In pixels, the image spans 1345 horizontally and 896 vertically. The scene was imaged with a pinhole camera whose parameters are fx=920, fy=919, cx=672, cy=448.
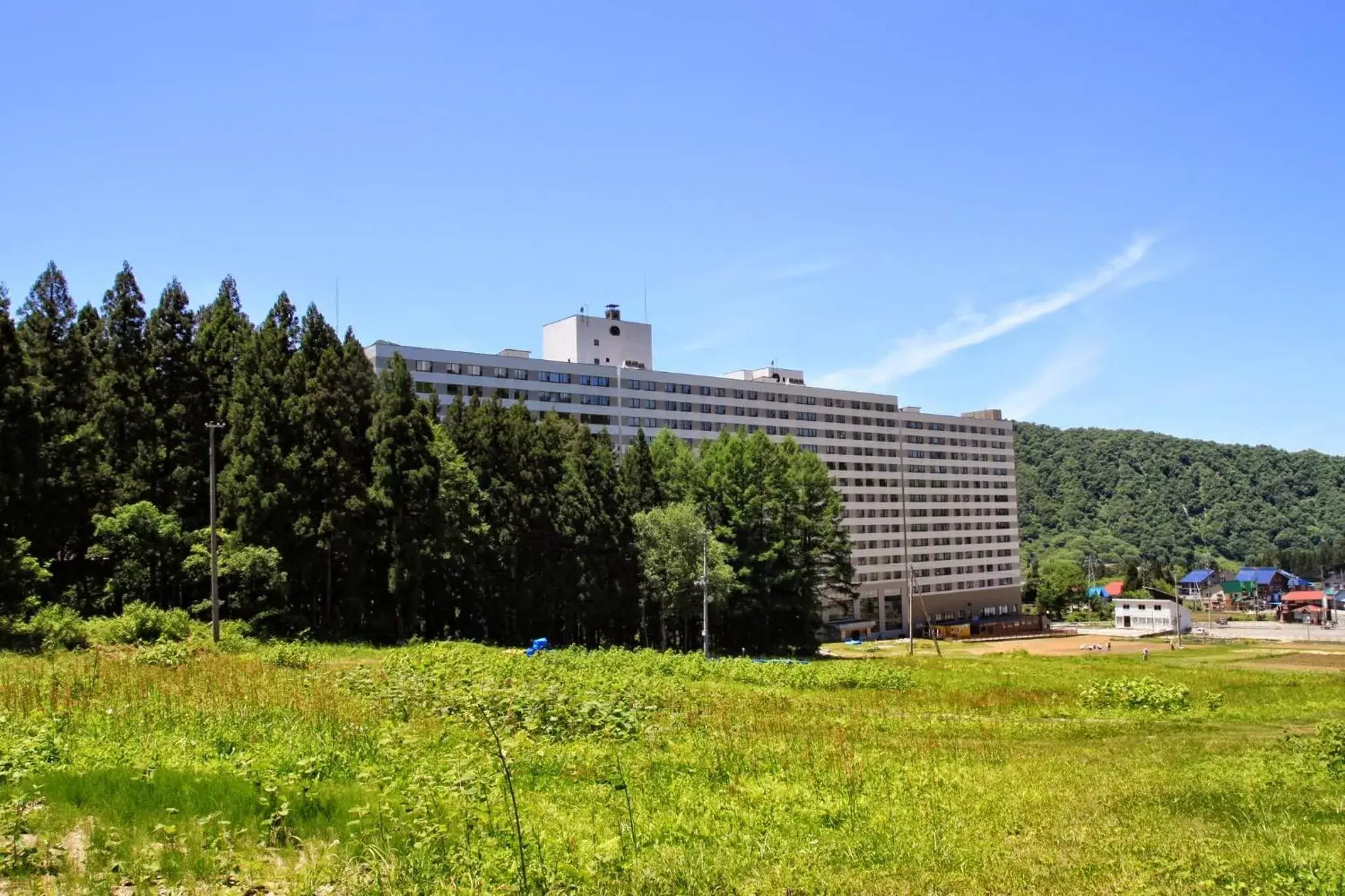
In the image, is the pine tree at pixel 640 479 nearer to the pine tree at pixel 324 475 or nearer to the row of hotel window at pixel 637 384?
the pine tree at pixel 324 475

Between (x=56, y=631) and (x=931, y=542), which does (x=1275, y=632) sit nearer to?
(x=931, y=542)

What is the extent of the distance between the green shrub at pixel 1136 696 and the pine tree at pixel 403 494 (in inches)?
1175

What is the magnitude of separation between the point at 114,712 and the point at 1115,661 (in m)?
53.3

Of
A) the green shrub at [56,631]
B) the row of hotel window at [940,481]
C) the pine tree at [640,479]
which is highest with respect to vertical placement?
the row of hotel window at [940,481]

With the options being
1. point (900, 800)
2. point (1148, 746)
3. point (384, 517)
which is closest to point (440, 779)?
point (900, 800)

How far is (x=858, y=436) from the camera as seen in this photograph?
118938 millimetres

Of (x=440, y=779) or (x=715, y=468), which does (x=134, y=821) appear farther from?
(x=715, y=468)

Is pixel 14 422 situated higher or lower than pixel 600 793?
higher

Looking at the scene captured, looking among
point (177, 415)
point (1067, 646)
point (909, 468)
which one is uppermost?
point (909, 468)

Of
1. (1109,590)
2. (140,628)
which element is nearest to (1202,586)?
(1109,590)

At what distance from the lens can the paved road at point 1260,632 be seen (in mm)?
107250

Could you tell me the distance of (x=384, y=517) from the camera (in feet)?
145

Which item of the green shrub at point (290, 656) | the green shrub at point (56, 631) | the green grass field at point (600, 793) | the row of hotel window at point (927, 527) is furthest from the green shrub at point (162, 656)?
the row of hotel window at point (927, 527)

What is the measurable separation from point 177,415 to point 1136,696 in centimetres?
4308
